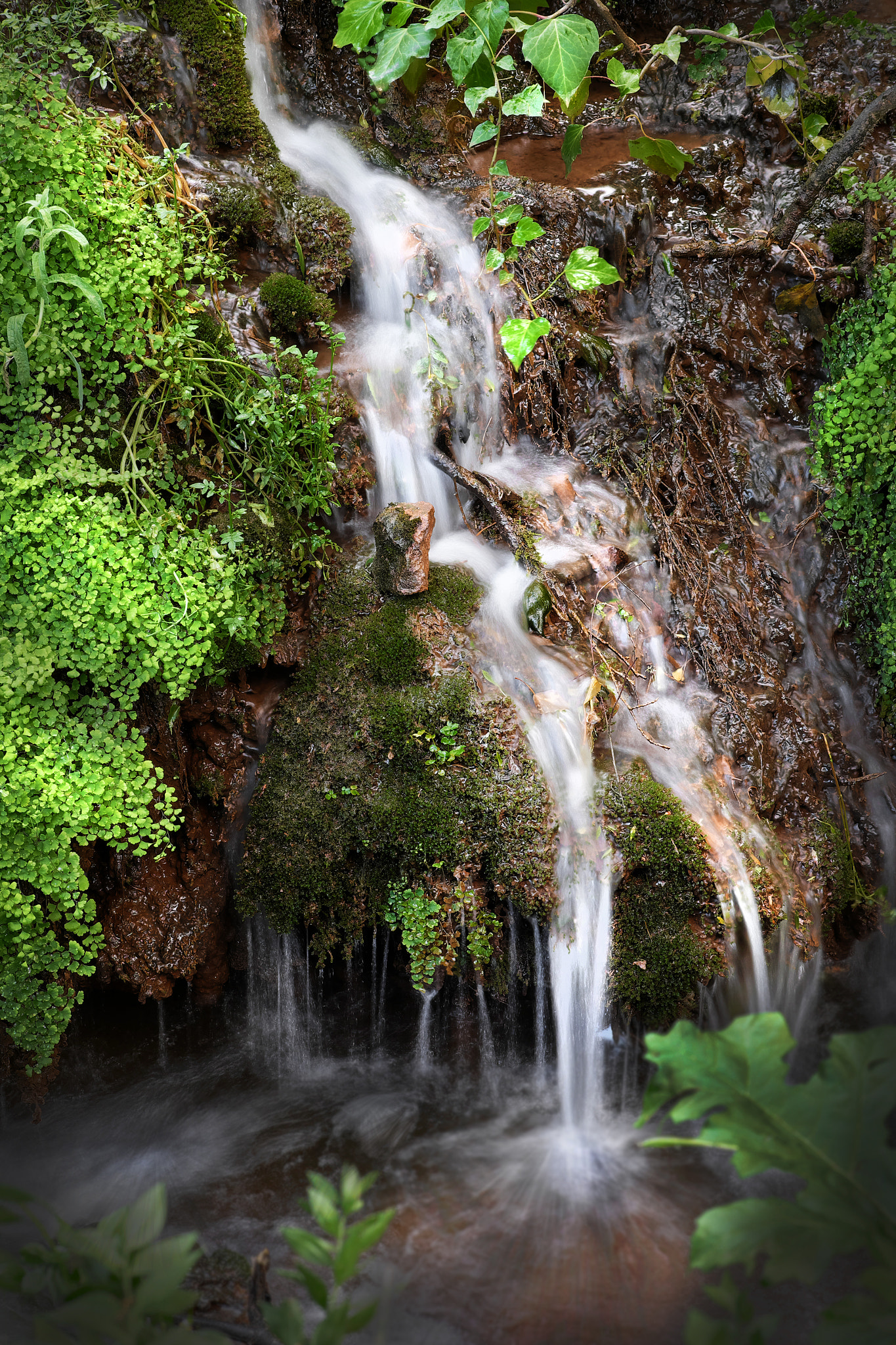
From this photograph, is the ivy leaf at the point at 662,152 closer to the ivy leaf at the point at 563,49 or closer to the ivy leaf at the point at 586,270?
the ivy leaf at the point at 586,270

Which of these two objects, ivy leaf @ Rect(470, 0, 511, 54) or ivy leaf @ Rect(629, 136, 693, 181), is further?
ivy leaf @ Rect(629, 136, 693, 181)

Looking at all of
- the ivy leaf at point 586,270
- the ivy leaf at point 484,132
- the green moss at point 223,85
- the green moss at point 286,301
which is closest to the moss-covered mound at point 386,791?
the ivy leaf at point 586,270

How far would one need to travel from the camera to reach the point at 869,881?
480cm

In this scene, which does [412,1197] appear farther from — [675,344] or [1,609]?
[675,344]

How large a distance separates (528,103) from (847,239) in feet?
12.7

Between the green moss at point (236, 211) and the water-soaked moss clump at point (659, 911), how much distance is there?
403 cm

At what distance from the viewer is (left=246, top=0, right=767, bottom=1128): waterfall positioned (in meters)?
4.00

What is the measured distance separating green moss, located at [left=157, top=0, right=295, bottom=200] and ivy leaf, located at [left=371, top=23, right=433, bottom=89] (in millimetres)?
3452

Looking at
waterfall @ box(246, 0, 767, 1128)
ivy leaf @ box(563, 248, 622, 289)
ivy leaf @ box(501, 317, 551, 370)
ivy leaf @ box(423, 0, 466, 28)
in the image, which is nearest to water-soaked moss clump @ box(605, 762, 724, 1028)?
waterfall @ box(246, 0, 767, 1128)

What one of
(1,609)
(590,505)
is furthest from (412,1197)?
(590,505)

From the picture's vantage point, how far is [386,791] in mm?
4188

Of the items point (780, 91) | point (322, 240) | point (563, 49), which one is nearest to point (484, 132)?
point (563, 49)

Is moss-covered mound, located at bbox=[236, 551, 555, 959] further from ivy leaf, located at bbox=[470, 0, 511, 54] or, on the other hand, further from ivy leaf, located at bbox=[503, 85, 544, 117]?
ivy leaf, located at bbox=[470, 0, 511, 54]

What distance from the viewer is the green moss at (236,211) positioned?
5.18m
